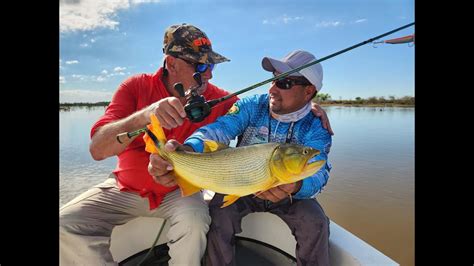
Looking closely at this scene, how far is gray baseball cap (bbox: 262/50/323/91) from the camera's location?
2.29 m

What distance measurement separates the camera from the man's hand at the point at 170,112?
1801 mm

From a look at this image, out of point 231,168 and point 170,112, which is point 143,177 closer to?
point 170,112

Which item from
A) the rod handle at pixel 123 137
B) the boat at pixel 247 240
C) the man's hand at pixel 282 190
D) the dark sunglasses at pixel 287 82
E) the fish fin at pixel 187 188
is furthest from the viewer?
the boat at pixel 247 240

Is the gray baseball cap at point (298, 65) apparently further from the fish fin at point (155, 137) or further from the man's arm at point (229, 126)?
the fish fin at point (155, 137)

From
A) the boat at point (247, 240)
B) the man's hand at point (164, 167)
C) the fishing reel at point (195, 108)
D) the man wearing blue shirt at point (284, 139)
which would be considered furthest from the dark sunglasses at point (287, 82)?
the boat at point (247, 240)

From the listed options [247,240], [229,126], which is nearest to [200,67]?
[229,126]

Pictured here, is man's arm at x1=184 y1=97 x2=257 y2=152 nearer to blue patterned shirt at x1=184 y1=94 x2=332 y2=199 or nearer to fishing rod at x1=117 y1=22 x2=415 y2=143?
blue patterned shirt at x1=184 y1=94 x2=332 y2=199

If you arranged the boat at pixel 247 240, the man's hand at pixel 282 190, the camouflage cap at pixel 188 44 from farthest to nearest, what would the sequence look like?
the camouflage cap at pixel 188 44 → the boat at pixel 247 240 → the man's hand at pixel 282 190

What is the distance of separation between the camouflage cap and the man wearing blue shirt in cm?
50

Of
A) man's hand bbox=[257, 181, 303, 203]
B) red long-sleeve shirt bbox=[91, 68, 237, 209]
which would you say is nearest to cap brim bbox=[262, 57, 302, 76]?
red long-sleeve shirt bbox=[91, 68, 237, 209]

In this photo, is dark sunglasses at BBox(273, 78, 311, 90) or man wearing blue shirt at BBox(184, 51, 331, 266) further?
dark sunglasses at BBox(273, 78, 311, 90)
